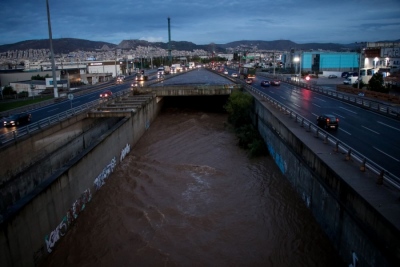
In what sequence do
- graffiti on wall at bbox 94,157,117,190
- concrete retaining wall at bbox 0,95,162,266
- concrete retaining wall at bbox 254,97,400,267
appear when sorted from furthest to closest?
1. graffiti on wall at bbox 94,157,117,190
2. concrete retaining wall at bbox 0,95,162,266
3. concrete retaining wall at bbox 254,97,400,267

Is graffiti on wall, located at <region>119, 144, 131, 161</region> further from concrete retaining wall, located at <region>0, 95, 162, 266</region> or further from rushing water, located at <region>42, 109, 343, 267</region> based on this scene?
concrete retaining wall, located at <region>0, 95, 162, 266</region>

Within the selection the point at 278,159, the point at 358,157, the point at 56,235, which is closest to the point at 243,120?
the point at 278,159

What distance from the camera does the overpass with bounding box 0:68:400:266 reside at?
37.1ft

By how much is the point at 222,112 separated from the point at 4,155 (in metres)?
40.0

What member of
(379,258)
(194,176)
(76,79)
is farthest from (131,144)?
(76,79)

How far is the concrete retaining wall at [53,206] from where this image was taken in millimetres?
12922

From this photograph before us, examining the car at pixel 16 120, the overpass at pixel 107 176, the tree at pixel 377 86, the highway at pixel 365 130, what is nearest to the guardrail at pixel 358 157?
the overpass at pixel 107 176

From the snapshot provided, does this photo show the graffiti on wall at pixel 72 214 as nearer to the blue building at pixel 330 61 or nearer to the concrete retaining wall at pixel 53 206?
the concrete retaining wall at pixel 53 206

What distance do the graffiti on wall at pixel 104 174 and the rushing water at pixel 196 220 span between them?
41 centimetres

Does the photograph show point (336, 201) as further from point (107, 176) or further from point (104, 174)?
point (107, 176)

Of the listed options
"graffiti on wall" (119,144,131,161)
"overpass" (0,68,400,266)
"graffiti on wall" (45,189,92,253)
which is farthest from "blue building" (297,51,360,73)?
"graffiti on wall" (45,189,92,253)

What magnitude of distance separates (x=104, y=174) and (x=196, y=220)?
9.21 meters

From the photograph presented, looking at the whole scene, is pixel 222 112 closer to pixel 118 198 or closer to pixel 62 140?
pixel 62 140

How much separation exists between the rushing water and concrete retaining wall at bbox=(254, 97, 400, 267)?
32.2 inches
